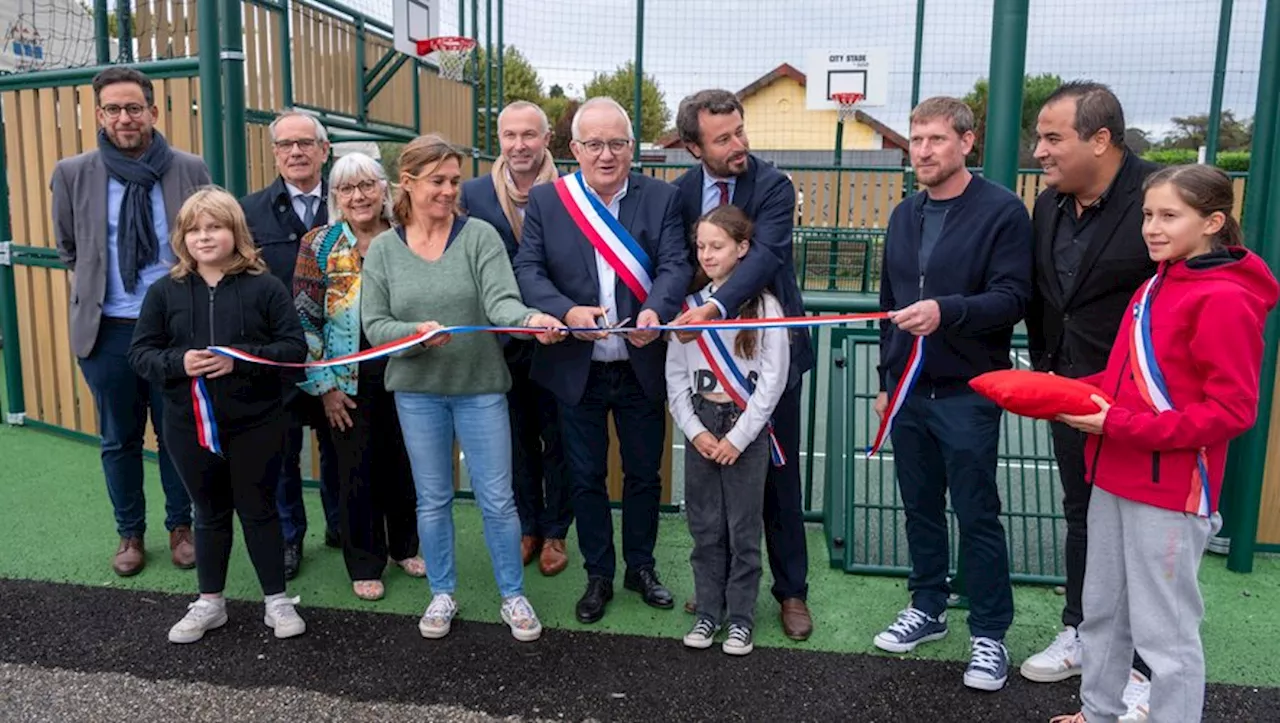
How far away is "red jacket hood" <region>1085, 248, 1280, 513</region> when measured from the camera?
2.52m

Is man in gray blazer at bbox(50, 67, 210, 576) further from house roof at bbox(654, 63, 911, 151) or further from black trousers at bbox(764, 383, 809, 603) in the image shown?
house roof at bbox(654, 63, 911, 151)

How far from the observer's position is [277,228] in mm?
4055

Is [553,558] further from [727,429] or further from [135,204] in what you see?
[135,204]

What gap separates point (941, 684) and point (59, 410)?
5.89 metres

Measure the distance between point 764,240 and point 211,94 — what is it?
10.3 ft

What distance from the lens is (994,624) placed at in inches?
136

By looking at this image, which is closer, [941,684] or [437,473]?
[941,684]

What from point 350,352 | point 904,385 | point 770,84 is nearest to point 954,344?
point 904,385

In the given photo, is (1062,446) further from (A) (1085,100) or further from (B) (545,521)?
(B) (545,521)

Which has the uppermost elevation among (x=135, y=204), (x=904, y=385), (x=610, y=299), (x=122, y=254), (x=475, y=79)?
(x=475, y=79)

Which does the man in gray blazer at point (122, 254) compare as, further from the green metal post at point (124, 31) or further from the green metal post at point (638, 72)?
the green metal post at point (124, 31)

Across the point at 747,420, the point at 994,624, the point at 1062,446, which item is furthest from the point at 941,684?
the point at 747,420

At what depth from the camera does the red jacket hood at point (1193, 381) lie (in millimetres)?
2518

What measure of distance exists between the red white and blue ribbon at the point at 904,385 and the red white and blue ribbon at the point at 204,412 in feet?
8.08
